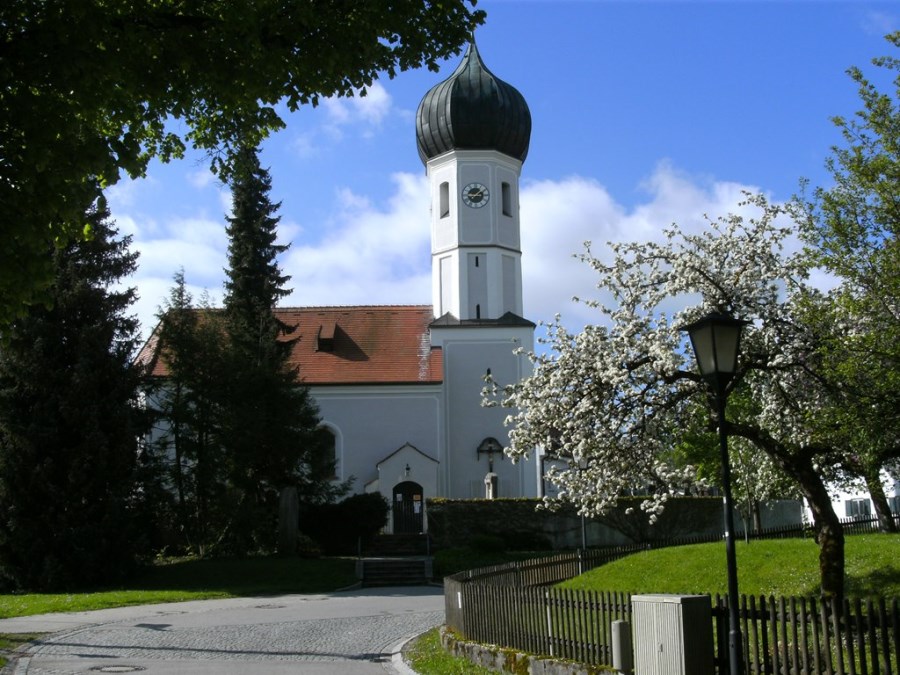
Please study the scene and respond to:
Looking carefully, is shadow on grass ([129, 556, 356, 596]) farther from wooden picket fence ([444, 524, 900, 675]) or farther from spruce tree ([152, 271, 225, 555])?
wooden picket fence ([444, 524, 900, 675])

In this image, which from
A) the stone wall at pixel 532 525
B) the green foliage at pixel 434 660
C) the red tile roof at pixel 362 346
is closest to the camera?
the green foliage at pixel 434 660

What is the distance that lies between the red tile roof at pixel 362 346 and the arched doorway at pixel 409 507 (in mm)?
4782

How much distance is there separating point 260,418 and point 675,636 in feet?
82.5

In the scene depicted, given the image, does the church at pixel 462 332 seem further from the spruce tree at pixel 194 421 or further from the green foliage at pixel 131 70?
the green foliage at pixel 131 70

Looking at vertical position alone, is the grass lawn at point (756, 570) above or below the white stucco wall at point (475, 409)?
below

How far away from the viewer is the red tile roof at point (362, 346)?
148 feet

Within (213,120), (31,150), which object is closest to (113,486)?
(213,120)

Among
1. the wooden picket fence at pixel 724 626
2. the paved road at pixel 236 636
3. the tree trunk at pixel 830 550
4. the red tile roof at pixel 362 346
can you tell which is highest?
the red tile roof at pixel 362 346

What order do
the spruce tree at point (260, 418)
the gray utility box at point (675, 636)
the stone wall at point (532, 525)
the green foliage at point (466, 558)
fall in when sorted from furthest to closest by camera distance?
the stone wall at point (532, 525) < the spruce tree at point (260, 418) < the green foliage at point (466, 558) < the gray utility box at point (675, 636)

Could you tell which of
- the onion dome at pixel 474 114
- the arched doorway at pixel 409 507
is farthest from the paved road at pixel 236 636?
the onion dome at pixel 474 114

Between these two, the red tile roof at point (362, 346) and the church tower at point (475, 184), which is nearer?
the church tower at point (475, 184)

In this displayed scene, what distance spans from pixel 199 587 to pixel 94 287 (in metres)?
9.29

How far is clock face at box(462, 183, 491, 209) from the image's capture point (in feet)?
146

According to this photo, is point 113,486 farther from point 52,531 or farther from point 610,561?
point 610,561
